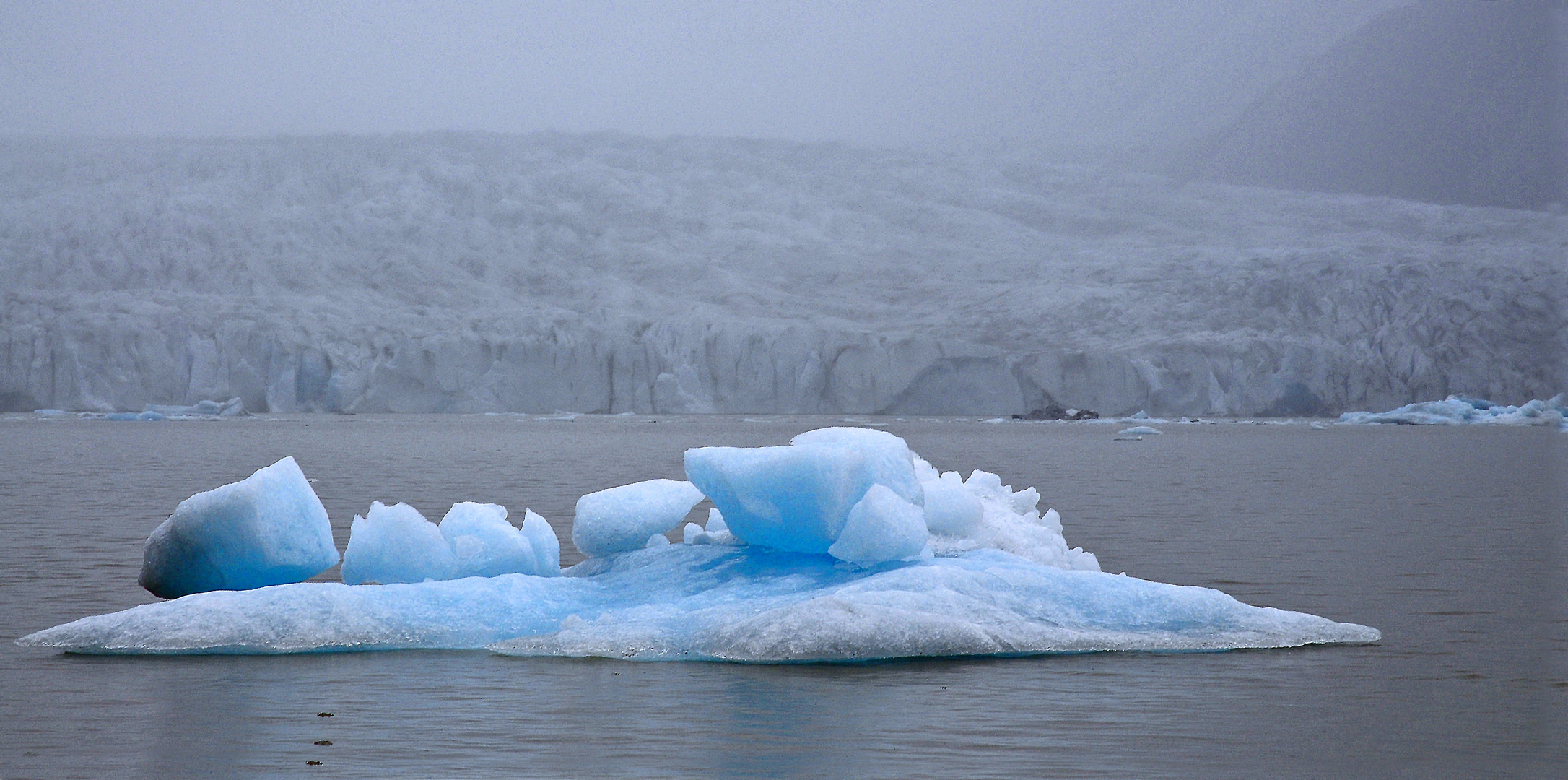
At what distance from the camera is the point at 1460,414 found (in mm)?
41812

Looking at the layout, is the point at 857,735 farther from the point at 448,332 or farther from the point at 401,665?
the point at 448,332

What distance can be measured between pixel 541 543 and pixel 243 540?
191cm

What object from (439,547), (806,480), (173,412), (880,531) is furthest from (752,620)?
(173,412)

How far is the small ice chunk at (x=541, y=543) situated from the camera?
9938 millimetres

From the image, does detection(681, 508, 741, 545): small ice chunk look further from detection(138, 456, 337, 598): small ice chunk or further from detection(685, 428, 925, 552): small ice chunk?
detection(138, 456, 337, 598): small ice chunk

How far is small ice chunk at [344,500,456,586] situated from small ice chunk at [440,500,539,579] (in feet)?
0.28

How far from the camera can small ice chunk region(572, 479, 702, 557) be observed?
10266 millimetres

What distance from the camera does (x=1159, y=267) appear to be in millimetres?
56281

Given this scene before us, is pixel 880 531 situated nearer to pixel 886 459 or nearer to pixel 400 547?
pixel 886 459

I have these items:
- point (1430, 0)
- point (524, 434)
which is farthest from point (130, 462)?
point (1430, 0)

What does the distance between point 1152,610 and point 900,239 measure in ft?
198

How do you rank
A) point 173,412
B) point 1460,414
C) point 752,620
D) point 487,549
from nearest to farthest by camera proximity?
point 752,620 < point 487,549 < point 1460,414 < point 173,412

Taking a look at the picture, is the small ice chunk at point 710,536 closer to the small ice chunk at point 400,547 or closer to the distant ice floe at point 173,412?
the small ice chunk at point 400,547

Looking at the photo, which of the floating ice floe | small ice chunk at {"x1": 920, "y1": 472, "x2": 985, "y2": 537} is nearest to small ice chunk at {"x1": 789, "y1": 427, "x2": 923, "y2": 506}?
small ice chunk at {"x1": 920, "y1": 472, "x2": 985, "y2": 537}
